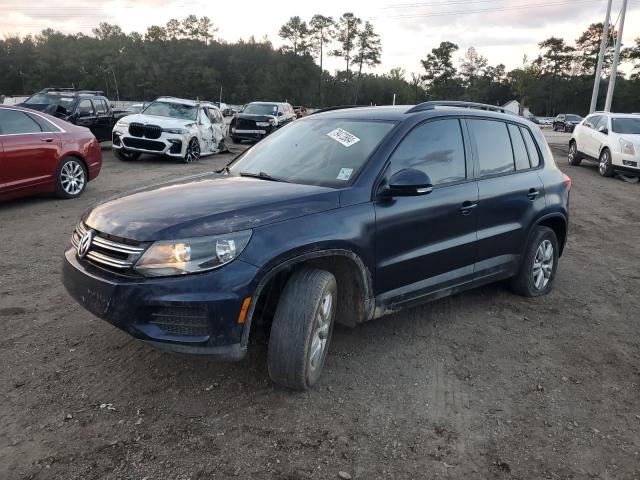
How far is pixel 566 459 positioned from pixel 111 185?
962 cm

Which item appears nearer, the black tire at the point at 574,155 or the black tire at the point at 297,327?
the black tire at the point at 297,327

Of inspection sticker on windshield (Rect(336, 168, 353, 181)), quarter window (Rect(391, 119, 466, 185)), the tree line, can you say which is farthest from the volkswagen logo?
the tree line

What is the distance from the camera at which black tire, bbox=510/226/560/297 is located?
482cm

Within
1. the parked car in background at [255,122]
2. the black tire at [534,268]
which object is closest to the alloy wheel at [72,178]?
the black tire at [534,268]

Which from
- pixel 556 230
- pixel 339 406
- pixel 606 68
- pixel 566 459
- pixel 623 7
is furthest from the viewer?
pixel 606 68

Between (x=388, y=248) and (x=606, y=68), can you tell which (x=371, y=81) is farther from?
(x=388, y=248)

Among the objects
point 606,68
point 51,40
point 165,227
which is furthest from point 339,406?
point 51,40

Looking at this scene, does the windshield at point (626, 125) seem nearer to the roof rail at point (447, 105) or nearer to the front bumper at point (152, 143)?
the roof rail at point (447, 105)

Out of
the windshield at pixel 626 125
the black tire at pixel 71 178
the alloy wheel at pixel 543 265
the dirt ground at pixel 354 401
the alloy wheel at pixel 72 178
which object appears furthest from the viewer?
the windshield at pixel 626 125

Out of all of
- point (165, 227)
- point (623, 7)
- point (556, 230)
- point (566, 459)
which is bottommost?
point (566, 459)

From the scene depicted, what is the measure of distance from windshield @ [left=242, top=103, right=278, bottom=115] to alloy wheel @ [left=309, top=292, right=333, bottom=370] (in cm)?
1948

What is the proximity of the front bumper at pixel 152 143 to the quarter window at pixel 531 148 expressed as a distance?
10.4 meters

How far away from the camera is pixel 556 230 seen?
17.4 feet

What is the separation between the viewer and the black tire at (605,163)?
14.1m
